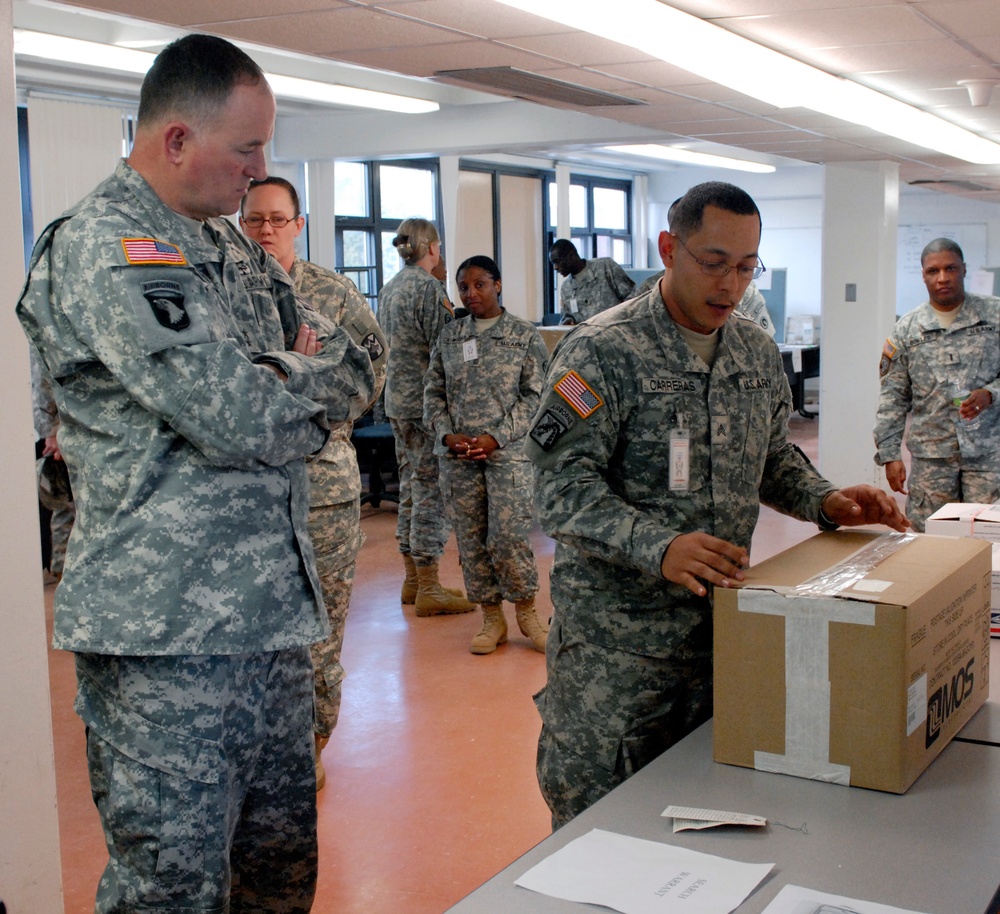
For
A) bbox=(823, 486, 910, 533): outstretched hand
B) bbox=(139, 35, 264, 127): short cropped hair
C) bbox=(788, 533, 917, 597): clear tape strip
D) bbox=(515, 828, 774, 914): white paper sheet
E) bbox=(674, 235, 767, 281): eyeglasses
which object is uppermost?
bbox=(139, 35, 264, 127): short cropped hair

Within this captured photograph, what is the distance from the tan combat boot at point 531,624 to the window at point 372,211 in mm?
6869

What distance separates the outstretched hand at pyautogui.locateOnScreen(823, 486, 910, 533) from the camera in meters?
2.08

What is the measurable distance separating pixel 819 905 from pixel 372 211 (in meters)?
11.0

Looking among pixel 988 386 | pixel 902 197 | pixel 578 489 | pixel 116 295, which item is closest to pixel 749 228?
pixel 578 489

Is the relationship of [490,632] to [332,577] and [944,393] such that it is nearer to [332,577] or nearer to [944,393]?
[332,577]

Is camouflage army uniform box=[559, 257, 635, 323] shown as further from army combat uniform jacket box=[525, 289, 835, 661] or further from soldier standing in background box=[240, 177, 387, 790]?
army combat uniform jacket box=[525, 289, 835, 661]

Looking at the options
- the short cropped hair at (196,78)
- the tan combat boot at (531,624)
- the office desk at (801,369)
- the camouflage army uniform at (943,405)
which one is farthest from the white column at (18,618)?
the office desk at (801,369)

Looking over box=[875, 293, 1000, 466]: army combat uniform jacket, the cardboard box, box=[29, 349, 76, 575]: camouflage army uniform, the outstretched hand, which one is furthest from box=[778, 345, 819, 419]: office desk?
the outstretched hand

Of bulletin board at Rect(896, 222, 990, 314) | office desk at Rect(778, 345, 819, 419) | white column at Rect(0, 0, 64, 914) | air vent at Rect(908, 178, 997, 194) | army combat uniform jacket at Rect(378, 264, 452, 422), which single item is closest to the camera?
white column at Rect(0, 0, 64, 914)

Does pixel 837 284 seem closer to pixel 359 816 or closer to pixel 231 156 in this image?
pixel 359 816

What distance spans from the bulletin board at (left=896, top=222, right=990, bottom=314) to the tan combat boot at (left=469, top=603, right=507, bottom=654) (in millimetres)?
11743

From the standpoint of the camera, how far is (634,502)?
2043 millimetres

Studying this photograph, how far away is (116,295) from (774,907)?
114 cm

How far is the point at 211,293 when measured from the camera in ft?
5.45
